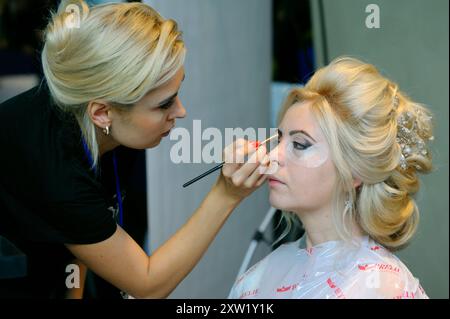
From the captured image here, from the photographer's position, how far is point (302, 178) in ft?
5.12

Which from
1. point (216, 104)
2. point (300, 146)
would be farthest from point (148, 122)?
point (216, 104)

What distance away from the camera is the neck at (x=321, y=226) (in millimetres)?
1615

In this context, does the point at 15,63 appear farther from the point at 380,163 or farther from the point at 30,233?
the point at 380,163

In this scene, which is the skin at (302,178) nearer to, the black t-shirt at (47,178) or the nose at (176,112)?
the nose at (176,112)

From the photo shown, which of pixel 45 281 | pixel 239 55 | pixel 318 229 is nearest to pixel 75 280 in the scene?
pixel 45 281

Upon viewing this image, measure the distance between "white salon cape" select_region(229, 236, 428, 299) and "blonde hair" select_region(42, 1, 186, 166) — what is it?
598 mm

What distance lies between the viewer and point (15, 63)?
4008mm

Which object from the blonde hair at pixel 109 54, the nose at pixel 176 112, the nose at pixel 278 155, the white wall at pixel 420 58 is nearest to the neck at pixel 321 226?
the nose at pixel 278 155

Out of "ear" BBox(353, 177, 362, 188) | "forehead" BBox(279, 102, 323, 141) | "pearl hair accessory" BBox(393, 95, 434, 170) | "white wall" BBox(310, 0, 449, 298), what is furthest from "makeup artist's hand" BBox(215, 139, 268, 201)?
"white wall" BBox(310, 0, 449, 298)

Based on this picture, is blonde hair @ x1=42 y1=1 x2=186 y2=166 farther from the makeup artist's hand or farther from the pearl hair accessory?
the pearl hair accessory

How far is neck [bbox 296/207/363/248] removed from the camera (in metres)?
1.62
